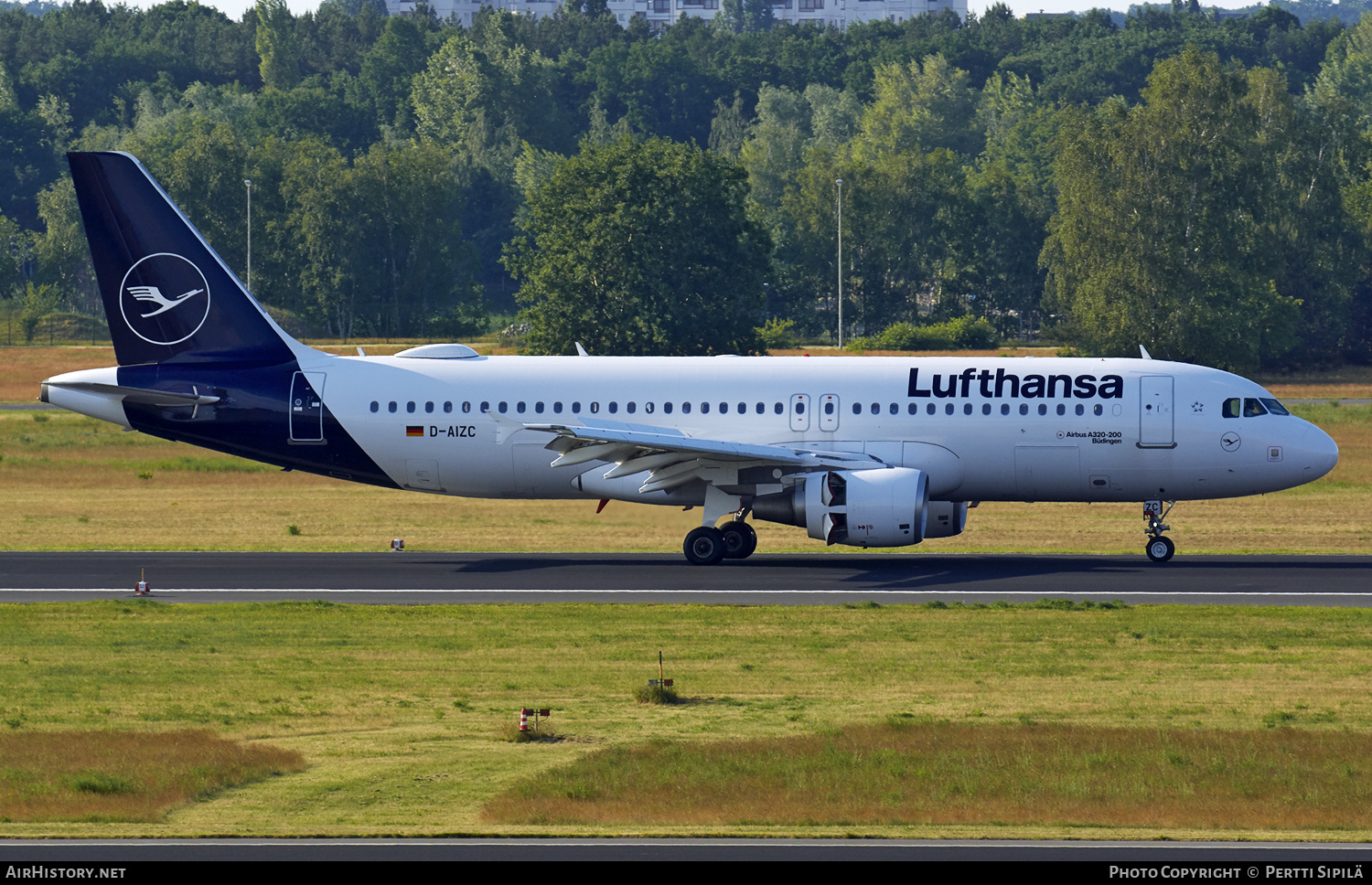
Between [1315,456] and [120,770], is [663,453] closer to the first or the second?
[1315,456]

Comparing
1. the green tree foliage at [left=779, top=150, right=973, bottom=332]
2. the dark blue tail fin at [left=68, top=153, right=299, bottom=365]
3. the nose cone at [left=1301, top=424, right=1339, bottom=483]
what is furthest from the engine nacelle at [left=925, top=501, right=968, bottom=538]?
the green tree foliage at [left=779, top=150, right=973, bottom=332]

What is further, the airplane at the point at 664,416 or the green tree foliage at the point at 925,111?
the green tree foliage at the point at 925,111

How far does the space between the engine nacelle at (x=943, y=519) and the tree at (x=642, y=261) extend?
59347 mm

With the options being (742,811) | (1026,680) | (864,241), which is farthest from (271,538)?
(864,241)

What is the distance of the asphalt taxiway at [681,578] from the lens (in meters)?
32.2

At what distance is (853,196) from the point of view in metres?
130

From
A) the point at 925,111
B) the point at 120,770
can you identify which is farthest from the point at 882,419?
the point at 925,111

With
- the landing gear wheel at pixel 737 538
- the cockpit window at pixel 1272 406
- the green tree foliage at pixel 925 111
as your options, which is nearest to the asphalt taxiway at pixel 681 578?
the landing gear wheel at pixel 737 538

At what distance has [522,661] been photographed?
25750 millimetres

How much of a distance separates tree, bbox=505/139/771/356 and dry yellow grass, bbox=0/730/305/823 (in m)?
76.2

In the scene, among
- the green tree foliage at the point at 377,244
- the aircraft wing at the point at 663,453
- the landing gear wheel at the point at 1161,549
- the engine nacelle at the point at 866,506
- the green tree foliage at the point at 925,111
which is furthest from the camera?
the green tree foliage at the point at 925,111

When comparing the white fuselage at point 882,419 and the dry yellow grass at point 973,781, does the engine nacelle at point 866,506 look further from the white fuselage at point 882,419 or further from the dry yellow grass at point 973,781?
the dry yellow grass at point 973,781
